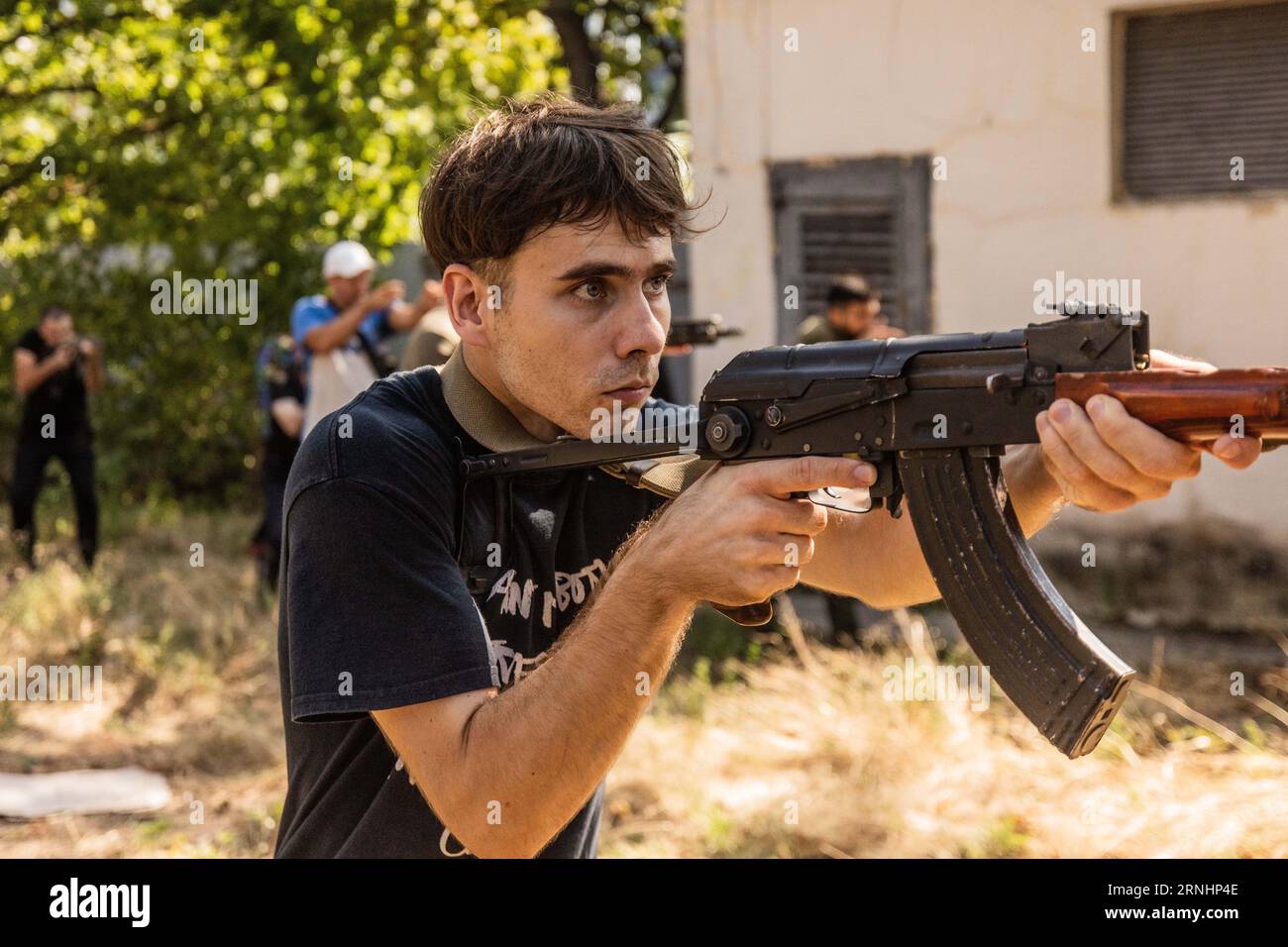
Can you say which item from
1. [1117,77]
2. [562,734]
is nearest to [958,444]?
[562,734]

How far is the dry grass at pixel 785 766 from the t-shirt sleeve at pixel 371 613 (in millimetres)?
3030

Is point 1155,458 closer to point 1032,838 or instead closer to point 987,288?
point 1032,838

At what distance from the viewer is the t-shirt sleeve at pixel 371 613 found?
205 centimetres

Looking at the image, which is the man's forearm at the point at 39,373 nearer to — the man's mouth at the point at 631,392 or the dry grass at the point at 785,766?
the dry grass at the point at 785,766

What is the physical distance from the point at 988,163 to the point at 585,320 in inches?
255

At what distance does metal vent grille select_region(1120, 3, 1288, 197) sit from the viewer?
24.3 ft

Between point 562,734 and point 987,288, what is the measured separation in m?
6.78

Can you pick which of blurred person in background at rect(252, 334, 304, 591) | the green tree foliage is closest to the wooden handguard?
blurred person in background at rect(252, 334, 304, 591)

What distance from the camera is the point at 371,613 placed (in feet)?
6.82

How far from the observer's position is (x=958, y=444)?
84.6 inches

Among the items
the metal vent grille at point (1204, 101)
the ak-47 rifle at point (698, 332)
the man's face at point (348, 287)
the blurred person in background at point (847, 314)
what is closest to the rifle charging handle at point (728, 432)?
the ak-47 rifle at point (698, 332)

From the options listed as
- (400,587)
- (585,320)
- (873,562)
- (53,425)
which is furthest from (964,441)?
(53,425)

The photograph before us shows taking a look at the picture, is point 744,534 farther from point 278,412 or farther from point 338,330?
point 278,412

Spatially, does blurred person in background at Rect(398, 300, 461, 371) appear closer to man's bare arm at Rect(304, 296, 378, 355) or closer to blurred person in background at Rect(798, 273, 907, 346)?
man's bare arm at Rect(304, 296, 378, 355)
